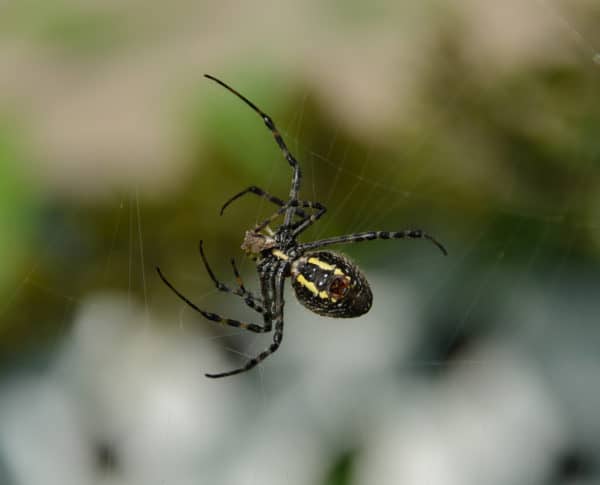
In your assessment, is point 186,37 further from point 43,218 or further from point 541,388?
point 541,388

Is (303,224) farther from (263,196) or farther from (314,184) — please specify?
(314,184)

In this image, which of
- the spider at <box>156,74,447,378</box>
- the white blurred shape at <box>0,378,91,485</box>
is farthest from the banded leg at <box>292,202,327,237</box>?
the white blurred shape at <box>0,378,91,485</box>

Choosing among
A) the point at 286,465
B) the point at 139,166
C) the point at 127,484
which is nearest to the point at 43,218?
the point at 139,166

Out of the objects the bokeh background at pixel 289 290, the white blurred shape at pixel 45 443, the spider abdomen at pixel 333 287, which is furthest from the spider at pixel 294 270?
the white blurred shape at pixel 45 443

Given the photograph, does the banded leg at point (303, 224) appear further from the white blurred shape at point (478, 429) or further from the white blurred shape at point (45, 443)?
the white blurred shape at point (45, 443)

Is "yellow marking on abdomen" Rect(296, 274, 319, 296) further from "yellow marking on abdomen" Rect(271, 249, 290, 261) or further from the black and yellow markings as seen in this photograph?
"yellow marking on abdomen" Rect(271, 249, 290, 261)

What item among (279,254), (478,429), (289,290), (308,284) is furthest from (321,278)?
(478,429)
